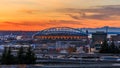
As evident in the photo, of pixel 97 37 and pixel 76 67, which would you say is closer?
pixel 76 67

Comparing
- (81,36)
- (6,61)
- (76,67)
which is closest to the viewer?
(76,67)

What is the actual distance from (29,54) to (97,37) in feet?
330

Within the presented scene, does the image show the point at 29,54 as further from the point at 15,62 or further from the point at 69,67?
the point at 69,67

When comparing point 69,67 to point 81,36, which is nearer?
point 69,67

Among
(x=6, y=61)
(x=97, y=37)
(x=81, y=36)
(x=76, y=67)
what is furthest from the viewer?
(x=81, y=36)

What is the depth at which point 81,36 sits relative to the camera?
186125 millimetres

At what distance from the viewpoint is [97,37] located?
144m

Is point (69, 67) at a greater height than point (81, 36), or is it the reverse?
point (81, 36)

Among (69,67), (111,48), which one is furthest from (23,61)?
(111,48)

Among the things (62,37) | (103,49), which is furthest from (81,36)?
(103,49)

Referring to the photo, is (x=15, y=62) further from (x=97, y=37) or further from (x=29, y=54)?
(x=97, y=37)

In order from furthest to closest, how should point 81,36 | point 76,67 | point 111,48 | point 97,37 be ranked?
1. point 81,36
2. point 97,37
3. point 111,48
4. point 76,67

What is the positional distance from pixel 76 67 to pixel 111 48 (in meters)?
42.3

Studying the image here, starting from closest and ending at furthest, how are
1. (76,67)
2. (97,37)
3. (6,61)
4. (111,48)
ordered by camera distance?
(76,67) → (6,61) → (111,48) → (97,37)
